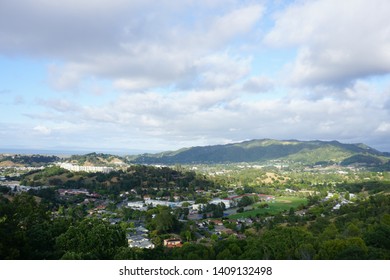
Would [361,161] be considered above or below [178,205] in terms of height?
above

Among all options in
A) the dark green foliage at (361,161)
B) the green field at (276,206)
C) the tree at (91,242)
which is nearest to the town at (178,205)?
the green field at (276,206)

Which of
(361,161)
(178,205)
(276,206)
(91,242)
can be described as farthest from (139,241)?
(361,161)

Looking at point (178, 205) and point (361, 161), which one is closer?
point (178, 205)

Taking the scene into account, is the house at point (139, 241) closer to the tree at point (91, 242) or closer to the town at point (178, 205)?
the town at point (178, 205)

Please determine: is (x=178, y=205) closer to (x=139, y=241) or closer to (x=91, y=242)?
(x=139, y=241)

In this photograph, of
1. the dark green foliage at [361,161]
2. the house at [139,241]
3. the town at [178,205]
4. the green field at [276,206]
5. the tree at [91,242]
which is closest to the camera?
the tree at [91,242]

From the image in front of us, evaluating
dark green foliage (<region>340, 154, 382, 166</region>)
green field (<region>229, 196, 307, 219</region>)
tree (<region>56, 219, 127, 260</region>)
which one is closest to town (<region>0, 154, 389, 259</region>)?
green field (<region>229, 196, 307, 219</region>)

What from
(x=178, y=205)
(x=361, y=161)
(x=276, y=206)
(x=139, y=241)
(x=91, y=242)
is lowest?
(x=276, y=206)

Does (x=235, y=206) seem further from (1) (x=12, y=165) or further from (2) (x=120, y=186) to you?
(1) (x=12, y=165)

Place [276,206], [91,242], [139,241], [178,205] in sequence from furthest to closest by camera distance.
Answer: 1. [178,205]
2. [276,206]
3. [139,241]
4. [91,242]
